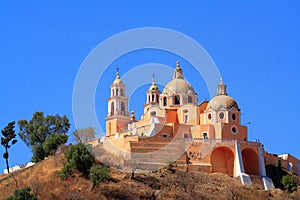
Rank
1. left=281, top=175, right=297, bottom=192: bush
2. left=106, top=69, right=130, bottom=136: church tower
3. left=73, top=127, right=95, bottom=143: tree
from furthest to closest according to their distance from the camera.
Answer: left=106, top=69, right=130, bottom=136: church tower < left=73, top=127, right=95, bottom=143: tree < left=281, top=175, right=297, bottom=192: bush

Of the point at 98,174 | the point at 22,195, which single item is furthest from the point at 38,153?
the point at 22,195

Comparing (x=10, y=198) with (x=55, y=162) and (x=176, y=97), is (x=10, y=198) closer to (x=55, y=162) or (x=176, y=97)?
(x=55, y=162)

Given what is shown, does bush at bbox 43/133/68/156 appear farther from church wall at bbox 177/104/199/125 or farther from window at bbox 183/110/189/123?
window at bbox 183/110/189/123

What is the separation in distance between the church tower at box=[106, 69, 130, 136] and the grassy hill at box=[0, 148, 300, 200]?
11538mm

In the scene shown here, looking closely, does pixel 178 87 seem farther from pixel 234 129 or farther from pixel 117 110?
pixel 234 129

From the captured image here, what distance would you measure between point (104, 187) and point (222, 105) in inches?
641

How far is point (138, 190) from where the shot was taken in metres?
63.2

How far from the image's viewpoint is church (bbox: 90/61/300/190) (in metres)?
68.5

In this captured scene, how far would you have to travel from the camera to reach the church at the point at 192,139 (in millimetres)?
68500

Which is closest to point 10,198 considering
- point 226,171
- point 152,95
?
point 226,171

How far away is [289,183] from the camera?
69.4 meters

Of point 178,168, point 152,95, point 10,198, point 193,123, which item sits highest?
point 152,95

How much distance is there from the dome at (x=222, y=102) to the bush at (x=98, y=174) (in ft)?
48.9

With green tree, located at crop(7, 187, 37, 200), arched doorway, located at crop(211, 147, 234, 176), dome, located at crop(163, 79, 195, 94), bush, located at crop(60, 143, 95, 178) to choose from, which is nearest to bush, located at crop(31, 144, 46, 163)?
bush, located at crop(60, 143, 95, 178)
